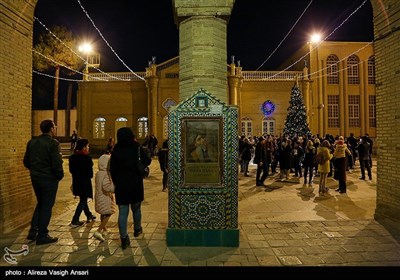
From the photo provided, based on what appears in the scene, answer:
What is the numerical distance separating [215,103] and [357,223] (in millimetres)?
3868

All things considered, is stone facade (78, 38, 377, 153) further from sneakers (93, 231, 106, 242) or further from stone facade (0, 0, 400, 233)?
sneakers (93, 231, 106, 242)

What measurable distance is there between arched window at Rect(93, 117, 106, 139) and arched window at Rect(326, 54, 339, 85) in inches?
868

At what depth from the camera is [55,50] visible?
2764 centimetres

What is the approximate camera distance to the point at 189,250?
4266mm

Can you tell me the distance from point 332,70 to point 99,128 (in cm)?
2313

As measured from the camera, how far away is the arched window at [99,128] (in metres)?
26.2

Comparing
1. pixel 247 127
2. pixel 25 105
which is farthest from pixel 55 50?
pixel 25 105

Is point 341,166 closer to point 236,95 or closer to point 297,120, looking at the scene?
point 297,120

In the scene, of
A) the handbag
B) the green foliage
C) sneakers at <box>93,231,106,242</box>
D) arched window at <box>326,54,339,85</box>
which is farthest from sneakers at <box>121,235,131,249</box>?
arched window at <box>326,54,339,85</box>

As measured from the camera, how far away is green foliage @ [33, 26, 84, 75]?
26.6 m

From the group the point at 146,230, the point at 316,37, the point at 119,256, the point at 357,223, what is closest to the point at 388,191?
the point at 357,223

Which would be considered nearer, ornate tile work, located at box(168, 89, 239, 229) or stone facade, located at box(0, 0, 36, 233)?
ornate tile work, located at box(168, 89, 239, 229)

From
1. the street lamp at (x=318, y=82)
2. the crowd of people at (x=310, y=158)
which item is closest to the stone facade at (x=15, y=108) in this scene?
the crowd of people at (x=310, y=158)

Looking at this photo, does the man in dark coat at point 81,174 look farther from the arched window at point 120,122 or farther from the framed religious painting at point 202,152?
the arched window at point 120,122
